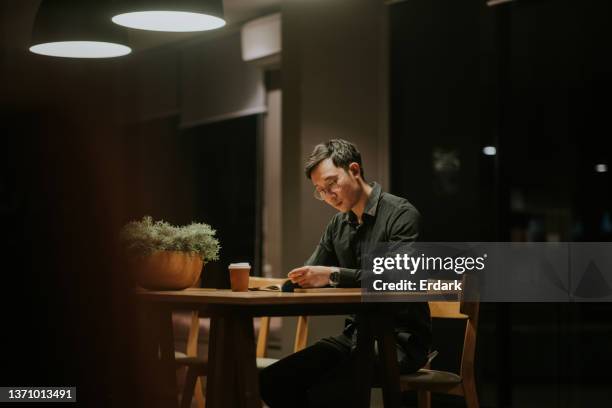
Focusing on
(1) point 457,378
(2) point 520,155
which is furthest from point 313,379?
(2) point 520,155

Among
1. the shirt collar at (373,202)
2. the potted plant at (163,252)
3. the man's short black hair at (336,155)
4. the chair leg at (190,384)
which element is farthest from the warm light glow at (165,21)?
the chair leg at (190,384)

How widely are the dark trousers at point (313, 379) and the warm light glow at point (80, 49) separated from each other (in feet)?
4.40

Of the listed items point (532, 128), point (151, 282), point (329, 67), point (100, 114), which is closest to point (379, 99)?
point (329, 67)

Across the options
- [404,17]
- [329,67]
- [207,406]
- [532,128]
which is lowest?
[207,406]

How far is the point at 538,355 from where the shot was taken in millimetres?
4695

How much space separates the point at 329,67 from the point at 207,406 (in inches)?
117

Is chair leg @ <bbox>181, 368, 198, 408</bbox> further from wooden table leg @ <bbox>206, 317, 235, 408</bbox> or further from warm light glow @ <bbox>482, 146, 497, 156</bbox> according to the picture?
warm light glow @ <bbox>482, 146, 497, 156</bbox>

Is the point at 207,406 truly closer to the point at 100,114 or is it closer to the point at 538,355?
the point at 100,114

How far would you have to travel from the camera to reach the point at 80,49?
328 centimetres

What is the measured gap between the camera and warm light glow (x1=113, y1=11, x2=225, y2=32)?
2.95m

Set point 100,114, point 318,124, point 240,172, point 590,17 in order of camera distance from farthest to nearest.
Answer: point 240,172, point 318,124, point 590,17, point 100,114

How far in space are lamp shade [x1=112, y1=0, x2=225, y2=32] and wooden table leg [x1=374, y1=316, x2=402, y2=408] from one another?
3.77 ft

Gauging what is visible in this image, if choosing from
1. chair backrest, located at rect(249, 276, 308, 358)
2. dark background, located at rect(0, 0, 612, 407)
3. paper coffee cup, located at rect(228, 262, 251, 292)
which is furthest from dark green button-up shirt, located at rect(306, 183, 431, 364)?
dark background, located at rect(0, 0, 612, 407)

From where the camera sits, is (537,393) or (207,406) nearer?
(207,406)
